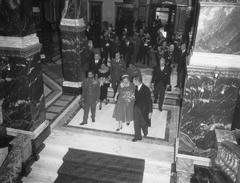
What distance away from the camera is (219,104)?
18.0ft

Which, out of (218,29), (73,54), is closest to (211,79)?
(218,29)

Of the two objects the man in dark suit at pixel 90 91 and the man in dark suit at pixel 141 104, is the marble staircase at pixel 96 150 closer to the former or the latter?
the man in dark suit at pixel 141 104

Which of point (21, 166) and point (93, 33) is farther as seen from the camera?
point (93, 33)

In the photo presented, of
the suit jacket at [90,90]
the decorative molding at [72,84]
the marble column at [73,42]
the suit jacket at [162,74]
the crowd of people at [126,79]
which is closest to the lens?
the crowd of people at [126,79]

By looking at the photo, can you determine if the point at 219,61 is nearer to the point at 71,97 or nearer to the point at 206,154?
the point at 206,154

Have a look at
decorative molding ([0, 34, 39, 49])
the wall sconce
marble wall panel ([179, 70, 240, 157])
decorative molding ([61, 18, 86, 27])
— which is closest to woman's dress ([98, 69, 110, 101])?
decorative molding ([61, 18, 86, 27])

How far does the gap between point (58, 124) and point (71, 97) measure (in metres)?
1.98

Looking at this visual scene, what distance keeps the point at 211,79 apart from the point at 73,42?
17.9 ft

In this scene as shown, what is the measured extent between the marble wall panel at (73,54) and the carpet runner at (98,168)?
3.61m

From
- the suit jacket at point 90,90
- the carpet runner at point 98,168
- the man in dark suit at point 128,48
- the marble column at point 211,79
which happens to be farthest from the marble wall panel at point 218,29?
the man in dark suit at point 128,48

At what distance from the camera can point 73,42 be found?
948 centimetres

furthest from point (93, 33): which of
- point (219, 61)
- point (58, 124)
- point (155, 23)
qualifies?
point (219, 61)

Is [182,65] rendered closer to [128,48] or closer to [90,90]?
[128,48]

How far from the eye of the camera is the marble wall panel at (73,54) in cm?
943
